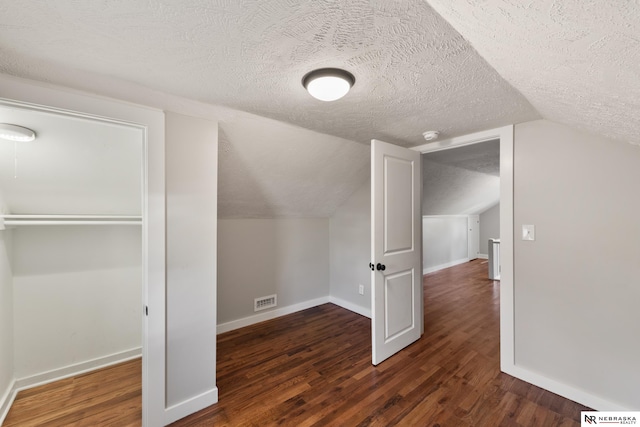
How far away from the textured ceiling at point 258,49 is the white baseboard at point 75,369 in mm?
2204

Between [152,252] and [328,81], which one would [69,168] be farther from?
[328,81]

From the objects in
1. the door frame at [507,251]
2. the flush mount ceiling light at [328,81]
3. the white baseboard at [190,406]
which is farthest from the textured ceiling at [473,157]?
the white baseboard at [190,406]

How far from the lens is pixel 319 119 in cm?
204

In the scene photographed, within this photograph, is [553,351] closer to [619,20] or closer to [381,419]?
[381,419]

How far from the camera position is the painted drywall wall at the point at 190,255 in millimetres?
1687

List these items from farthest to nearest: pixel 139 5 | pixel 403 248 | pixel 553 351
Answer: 1. pixel 403 248
2. pixel 553 351
3. pixel 139 5

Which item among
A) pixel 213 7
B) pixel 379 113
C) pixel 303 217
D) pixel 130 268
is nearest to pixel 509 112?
pixel 379 113

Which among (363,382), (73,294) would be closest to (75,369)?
(73,294)

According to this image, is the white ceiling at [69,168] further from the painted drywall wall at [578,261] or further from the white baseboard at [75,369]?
the painted drywall wall at [578,261]

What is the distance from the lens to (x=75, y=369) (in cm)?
215

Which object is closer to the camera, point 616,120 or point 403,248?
point 616,120

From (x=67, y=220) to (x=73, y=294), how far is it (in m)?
0.66

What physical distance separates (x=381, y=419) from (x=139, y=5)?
95.0 inches

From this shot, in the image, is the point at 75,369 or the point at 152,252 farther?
the point at 75,369
